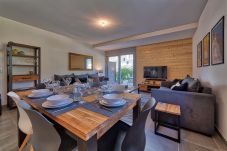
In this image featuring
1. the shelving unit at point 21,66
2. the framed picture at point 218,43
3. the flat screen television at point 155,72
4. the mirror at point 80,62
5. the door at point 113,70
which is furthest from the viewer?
the door at point 113,70

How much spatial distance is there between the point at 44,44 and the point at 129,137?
4533 millimetres

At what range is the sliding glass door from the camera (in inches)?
263

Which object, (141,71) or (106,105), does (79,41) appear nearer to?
(141,71)

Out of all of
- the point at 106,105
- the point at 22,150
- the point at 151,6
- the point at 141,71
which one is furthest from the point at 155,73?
the point at 22,150

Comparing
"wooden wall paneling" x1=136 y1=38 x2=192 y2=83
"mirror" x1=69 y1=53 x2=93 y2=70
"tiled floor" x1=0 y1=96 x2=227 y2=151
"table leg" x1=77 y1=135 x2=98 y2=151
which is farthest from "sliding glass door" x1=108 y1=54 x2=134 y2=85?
"table leg" x1=77 y1=135 x2=98 y2=151

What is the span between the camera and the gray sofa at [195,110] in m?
1.78

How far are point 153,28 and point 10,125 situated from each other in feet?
15.3

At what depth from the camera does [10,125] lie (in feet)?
7.13

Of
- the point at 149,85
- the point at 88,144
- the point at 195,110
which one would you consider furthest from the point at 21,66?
the point at 149,85

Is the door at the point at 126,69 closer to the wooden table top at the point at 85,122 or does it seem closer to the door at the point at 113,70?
the door at the point at 113,70

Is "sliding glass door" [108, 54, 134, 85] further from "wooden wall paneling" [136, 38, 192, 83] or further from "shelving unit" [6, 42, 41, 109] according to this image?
"shelving unit" [6, 42, 41, 109]

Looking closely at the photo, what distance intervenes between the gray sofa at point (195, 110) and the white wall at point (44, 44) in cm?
423

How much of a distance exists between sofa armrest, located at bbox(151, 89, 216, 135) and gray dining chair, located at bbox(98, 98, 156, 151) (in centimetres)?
138

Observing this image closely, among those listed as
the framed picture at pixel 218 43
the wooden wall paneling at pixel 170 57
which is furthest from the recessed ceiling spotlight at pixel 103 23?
the wooden wall paneling at pixel 170 57
